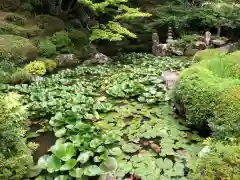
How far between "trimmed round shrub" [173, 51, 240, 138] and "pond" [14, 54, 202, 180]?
0.43 m

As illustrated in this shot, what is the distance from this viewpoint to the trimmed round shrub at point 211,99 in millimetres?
3678

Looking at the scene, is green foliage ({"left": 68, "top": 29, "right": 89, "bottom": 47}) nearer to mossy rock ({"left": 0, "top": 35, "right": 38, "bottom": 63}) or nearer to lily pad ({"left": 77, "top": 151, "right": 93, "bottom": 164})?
mossy rock ({"left": 0, "top": 35, "right": 38, "bottom": 63})

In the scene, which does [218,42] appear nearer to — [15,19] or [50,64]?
[50,64]

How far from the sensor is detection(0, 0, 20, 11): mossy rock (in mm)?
11258

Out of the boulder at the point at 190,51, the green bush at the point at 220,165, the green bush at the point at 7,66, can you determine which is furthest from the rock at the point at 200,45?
the green bush at the point at 220,165

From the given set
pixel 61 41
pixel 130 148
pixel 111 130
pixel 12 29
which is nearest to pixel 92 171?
pixel 130 148

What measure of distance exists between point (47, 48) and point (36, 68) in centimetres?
151

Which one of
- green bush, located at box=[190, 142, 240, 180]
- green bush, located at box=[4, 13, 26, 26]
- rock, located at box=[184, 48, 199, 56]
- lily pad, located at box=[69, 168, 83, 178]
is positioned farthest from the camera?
rock, located at box=[184, 48, 199, 56]

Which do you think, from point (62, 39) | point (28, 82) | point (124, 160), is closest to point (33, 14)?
point (62, 39)

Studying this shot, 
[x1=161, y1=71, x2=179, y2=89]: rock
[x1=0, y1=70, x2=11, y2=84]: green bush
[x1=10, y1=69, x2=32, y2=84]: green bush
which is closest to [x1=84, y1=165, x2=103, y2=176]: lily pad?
[x1=161, y1=71, x2=179, y2=89]: rock

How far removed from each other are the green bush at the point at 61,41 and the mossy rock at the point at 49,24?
0.56 meters

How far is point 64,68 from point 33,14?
3.98 m

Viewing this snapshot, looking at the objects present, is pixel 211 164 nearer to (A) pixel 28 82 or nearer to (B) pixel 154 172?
(B) pixel 154 172

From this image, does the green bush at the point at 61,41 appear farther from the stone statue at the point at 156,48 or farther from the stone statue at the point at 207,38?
the stone statue at the point at 207,38
